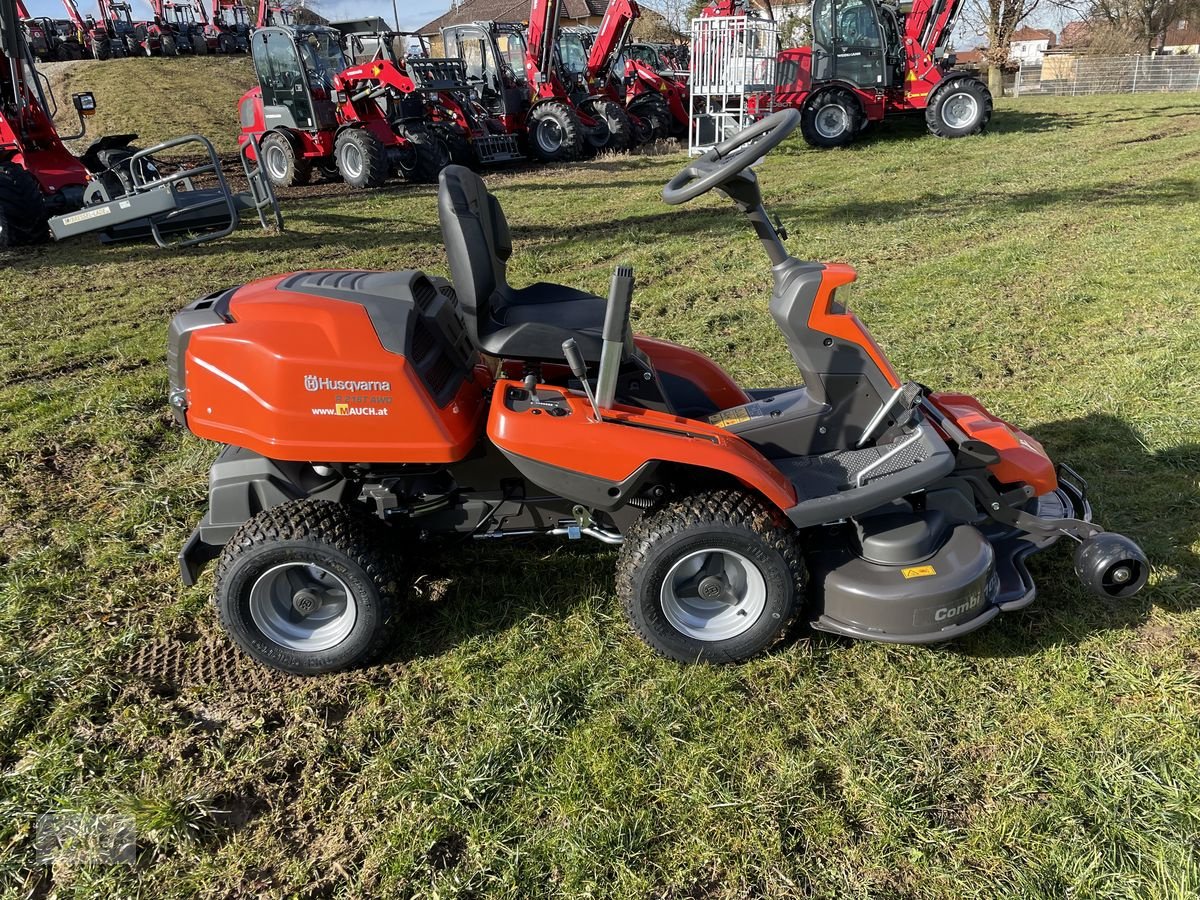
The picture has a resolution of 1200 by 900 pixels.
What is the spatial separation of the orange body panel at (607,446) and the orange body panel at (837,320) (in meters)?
0.55

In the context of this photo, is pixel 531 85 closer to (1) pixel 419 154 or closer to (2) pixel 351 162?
(1) pixel 419 154

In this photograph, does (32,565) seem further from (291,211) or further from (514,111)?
(514,111)

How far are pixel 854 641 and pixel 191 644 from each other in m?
2.26

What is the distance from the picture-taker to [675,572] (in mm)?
2492

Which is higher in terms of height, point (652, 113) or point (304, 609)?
point (652, 113)

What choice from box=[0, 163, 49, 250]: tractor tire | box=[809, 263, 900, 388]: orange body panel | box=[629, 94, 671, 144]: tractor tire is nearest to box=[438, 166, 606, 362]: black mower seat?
box=[809, 263, 900, 388]: orange body panel

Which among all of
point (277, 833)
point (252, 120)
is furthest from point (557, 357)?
point (252, 120)

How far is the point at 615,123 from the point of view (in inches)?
565

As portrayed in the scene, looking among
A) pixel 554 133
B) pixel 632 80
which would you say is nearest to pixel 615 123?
pixel 554 133

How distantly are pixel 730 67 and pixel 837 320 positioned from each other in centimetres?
1266

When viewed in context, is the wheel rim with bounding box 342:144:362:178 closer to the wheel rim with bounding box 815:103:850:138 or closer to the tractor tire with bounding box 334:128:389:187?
the tractor tire with bounding box 334:128:389:187

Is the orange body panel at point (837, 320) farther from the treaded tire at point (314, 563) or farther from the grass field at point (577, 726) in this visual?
the treaded tire at point (314, 563)

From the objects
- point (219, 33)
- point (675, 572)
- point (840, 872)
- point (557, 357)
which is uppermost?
point (219, 33)

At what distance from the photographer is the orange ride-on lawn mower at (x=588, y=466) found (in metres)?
2.37
